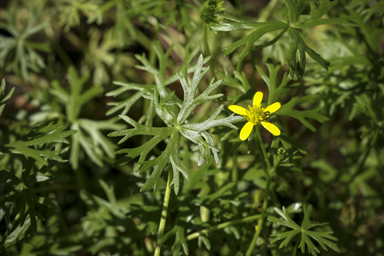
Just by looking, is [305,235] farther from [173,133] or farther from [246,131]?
[173,133]

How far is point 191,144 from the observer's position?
2119 mm

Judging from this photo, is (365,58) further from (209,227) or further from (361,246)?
(209,227)

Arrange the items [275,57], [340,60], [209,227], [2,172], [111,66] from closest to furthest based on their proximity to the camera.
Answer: [2,172] → [209,227] → [340,60] → [275,57] → [111,66]

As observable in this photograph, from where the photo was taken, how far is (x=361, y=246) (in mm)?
2277

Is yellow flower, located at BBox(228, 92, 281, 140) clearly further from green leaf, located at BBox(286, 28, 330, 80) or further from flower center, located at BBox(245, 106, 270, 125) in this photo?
green leaf, located at BBox(286, 28, 330, 80)

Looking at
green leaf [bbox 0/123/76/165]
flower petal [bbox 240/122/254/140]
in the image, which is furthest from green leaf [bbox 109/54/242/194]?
green leaf [bbox 0/123/76/165]

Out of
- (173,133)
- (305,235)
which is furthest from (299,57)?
Result: (305,235)

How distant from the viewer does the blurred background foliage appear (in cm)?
152

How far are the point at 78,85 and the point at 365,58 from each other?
208cm

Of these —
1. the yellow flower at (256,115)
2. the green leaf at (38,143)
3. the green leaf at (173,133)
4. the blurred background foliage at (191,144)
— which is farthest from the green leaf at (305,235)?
the green leaf at (38,143)

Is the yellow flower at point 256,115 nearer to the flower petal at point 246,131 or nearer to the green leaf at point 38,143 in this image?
the flower petal at point 246,131

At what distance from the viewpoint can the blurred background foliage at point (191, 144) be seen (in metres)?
1.52

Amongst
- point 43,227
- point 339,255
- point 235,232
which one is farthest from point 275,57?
point 43,227

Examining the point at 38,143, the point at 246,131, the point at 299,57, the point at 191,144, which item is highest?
the point at 299,57
